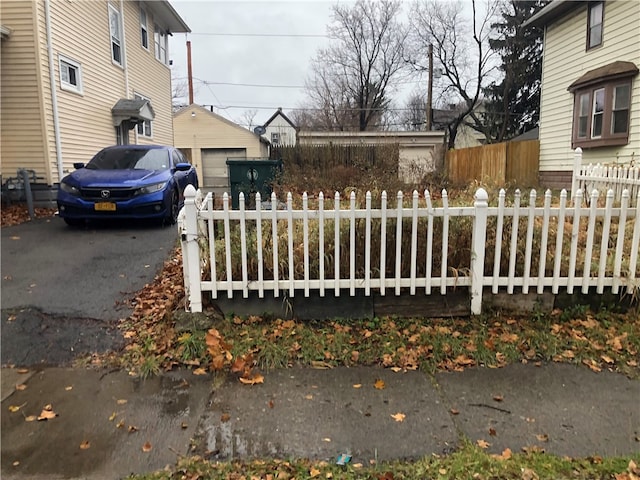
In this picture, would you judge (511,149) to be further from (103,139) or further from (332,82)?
(332,82)

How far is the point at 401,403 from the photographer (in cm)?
310

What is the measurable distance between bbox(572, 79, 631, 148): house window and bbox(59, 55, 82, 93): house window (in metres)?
14.6

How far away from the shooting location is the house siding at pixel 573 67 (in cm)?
1270

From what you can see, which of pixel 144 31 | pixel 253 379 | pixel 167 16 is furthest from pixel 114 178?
pixel 167 16

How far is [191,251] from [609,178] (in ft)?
26.0

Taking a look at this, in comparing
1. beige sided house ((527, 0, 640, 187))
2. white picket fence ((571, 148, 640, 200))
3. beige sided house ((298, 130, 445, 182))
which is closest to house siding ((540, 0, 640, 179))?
beige sided house ((527, 0, 640, 187))

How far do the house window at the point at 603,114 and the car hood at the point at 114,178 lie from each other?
12.4 m

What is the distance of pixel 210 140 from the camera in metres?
31.5

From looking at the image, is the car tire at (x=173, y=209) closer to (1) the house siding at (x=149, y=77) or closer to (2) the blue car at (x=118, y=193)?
(2) the blue car at (x=118, y=193)

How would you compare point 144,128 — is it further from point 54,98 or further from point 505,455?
point 505,455

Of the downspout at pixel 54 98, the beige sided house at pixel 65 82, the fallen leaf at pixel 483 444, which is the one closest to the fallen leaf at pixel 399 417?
the fallen leaf at pixel 483 444

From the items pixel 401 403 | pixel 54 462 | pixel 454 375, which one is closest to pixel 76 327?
pixel 54 462

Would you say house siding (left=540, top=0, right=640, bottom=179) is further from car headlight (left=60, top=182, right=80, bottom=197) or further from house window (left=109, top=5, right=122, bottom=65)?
house window (left=109, top=5, right=122, bottom=65)

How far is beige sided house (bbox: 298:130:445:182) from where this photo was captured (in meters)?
20.6
